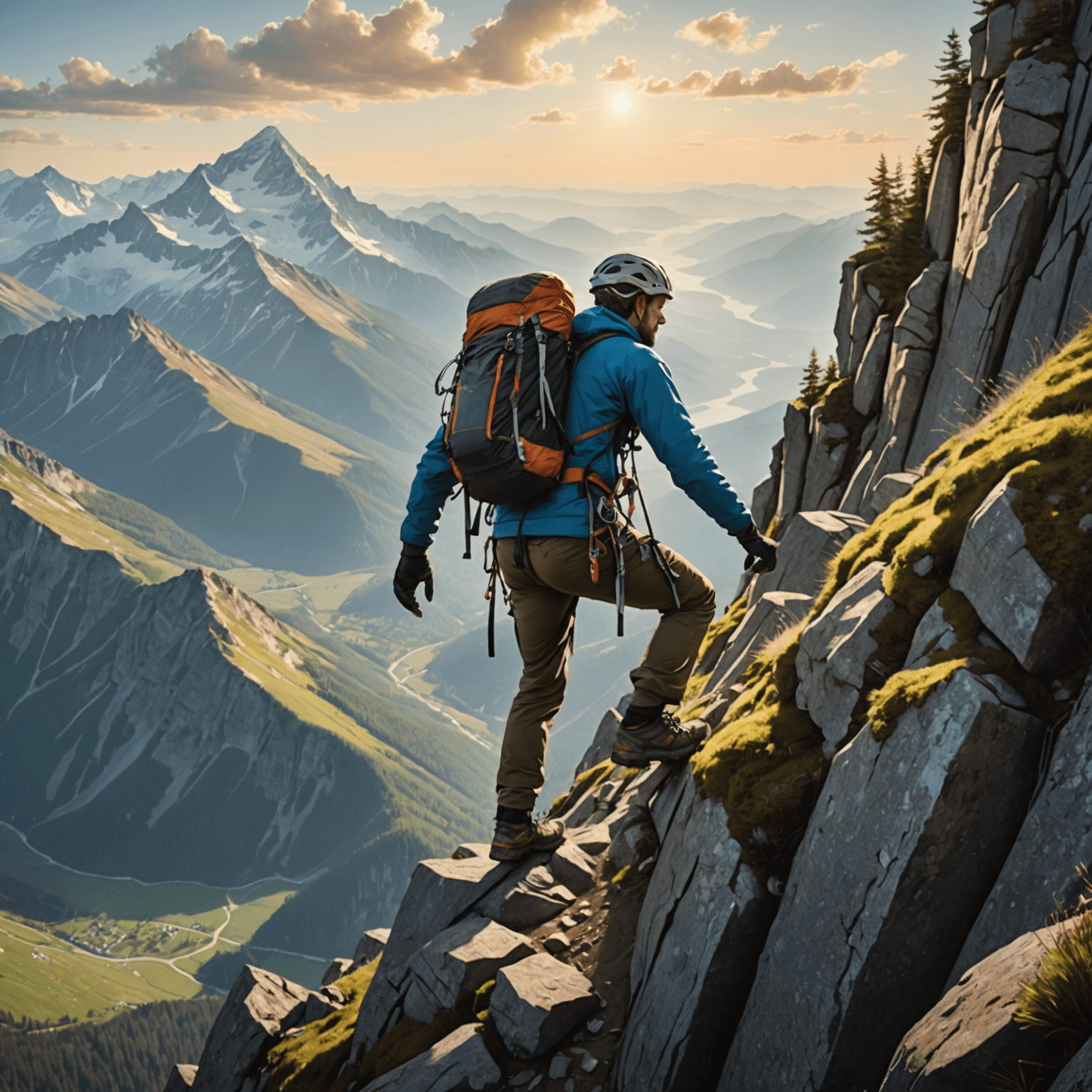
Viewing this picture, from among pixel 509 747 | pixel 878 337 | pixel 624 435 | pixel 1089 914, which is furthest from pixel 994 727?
pixel 878 337

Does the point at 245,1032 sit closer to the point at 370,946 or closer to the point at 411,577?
the point at 370,946

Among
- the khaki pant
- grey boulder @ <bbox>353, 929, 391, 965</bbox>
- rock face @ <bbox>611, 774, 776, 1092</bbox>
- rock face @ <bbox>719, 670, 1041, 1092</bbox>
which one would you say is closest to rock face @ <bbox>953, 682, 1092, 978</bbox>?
rock face @ <bbox>719, 670, 1041, 1092</bbox>

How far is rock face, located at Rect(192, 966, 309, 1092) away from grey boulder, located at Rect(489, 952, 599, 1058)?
9.16 metres

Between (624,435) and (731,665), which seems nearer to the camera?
(624,435)

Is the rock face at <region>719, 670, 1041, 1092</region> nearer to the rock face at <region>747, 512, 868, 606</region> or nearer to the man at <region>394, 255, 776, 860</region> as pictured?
the man at <region>394, 255, 776, 860</region>

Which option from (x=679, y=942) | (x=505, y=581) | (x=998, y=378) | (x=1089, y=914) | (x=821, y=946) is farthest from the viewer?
(x=998, y=378)

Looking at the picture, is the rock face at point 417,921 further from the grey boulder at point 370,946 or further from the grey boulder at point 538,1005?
the grey boulder at point 370,946

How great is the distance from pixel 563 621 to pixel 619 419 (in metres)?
2.97

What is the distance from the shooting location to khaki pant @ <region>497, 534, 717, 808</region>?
30.7 feet

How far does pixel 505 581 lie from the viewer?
9.76 m

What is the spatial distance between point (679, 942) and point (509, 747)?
340 centimetres

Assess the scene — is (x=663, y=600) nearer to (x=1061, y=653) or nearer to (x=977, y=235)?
(x=1061, y=653)

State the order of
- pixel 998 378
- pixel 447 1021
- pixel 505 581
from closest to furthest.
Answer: pixel 505 581 → pixel 447 1021 → pixel 998 378

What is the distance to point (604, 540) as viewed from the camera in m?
9.34
